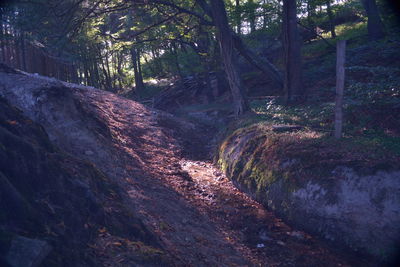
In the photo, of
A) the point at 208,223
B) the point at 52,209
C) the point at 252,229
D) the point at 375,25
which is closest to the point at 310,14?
the point at 375,25

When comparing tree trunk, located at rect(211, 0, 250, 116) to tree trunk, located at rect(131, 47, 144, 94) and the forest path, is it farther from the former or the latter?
tree trunk, located at rect(131, 47, 144, 94)

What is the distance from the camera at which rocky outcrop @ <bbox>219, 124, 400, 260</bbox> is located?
5547 mm

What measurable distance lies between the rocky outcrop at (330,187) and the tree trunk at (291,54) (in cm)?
421

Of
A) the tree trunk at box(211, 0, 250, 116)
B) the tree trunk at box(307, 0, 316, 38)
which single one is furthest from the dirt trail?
the tree trunk at box(307, 0, 316, 38)

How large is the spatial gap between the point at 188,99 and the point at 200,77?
1.61 m

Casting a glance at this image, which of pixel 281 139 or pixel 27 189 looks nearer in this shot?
pixel 27 189

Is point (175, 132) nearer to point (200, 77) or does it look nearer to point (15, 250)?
point (200, 77)

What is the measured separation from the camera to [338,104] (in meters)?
7.32

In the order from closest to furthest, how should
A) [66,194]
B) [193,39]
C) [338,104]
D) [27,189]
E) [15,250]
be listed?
[15,250]
[27,189]
[66,194]
[338,104]
[193,39]

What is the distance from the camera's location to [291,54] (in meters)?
12.8

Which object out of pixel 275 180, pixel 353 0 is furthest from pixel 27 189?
pixel 353 0

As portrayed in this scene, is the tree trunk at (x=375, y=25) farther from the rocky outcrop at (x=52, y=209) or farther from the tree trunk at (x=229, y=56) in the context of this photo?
the rocky outcrop at (x=52, y=209)

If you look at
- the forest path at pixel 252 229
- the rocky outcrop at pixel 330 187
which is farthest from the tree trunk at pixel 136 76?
the rocky outcrop at pixel 330 187

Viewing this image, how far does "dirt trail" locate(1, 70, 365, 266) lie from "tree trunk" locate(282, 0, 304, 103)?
3659 mm
